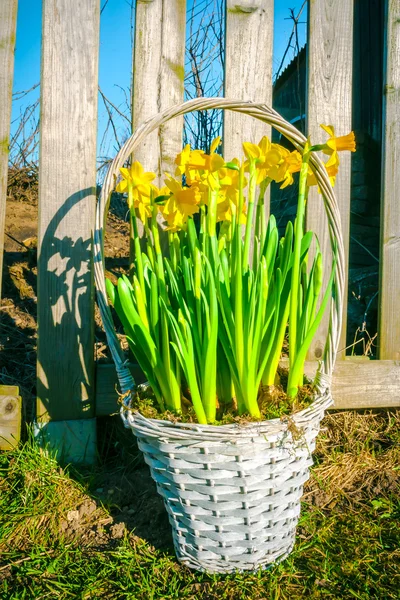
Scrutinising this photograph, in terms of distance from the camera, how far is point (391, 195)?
1.81 metres

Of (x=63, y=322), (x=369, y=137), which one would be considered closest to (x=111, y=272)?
(x=63, y=322)

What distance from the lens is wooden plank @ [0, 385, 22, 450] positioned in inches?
66.1

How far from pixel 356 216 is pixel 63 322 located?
2694mm

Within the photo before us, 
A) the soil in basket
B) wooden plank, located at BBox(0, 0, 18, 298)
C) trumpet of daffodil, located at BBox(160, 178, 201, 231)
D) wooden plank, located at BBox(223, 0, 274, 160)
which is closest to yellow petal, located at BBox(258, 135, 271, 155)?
trumpet of daffodil, located at BBox(160, 178, 201, 231)

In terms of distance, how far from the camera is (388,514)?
1447 mm

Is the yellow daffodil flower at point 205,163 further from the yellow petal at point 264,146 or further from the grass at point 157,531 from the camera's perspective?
the grass at point 157,531

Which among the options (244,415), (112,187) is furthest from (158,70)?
(244,415)

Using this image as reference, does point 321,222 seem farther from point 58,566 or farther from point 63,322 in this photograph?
point 58,566

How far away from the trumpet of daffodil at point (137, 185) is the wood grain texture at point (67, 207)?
36 cm

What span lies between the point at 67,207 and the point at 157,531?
43.3 inches

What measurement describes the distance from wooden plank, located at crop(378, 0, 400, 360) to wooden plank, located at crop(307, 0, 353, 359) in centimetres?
18

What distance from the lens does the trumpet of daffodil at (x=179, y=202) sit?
1.24 m

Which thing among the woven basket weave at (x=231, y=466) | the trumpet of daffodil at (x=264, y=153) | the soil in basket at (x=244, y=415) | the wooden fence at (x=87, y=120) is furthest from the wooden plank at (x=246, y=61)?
the soil in basket at (x=244, y=415)

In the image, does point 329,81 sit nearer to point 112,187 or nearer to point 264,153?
point 264,153
